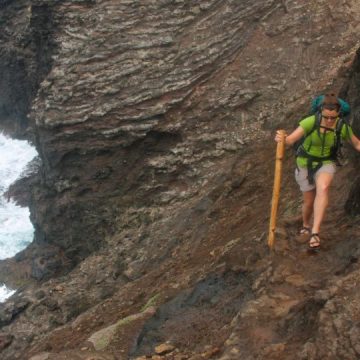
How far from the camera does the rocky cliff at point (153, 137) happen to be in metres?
13.4

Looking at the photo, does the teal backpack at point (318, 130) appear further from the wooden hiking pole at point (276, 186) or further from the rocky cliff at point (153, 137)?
the rocky cliff at point (153, 137)

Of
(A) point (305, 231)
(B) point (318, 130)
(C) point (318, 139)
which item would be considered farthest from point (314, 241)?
(B) point (318, 130)

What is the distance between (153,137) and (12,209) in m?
14.4

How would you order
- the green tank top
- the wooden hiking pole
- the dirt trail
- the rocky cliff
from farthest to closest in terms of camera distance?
the rocky cliff → the wooden hiking pole → the green tank top → the dirt trail

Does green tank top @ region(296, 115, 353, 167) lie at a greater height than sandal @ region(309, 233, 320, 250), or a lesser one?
greater

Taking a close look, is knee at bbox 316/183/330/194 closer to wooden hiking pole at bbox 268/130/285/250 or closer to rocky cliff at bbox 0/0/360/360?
wooden hiking pole at bbox 268/130/285/250

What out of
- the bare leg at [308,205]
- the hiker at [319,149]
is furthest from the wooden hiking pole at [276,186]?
the bare leg at [308,205]

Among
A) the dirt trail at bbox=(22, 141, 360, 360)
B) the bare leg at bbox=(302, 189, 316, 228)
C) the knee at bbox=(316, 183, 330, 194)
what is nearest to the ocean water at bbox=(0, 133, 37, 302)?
the dirt trail at bbox=(22, 141, 360, 360)

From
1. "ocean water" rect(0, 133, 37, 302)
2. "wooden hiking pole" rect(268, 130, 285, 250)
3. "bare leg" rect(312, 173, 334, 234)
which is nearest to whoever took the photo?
"wooden hiking pole" rect(268, 130, 285, 250)

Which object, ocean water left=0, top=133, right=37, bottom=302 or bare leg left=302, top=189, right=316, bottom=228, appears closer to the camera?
bare leg left=302, top=189, right=316, bottom=228

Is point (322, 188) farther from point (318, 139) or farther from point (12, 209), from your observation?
point (12, 209)

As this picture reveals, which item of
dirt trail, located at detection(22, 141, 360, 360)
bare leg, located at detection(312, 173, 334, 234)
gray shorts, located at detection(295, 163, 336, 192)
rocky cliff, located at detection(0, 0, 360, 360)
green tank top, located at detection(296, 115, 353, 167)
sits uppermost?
rocky cliff, located at detection(0, 0, 360, 360)

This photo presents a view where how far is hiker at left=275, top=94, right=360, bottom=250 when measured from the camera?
7504mm

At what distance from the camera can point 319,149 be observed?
25.6 ft
